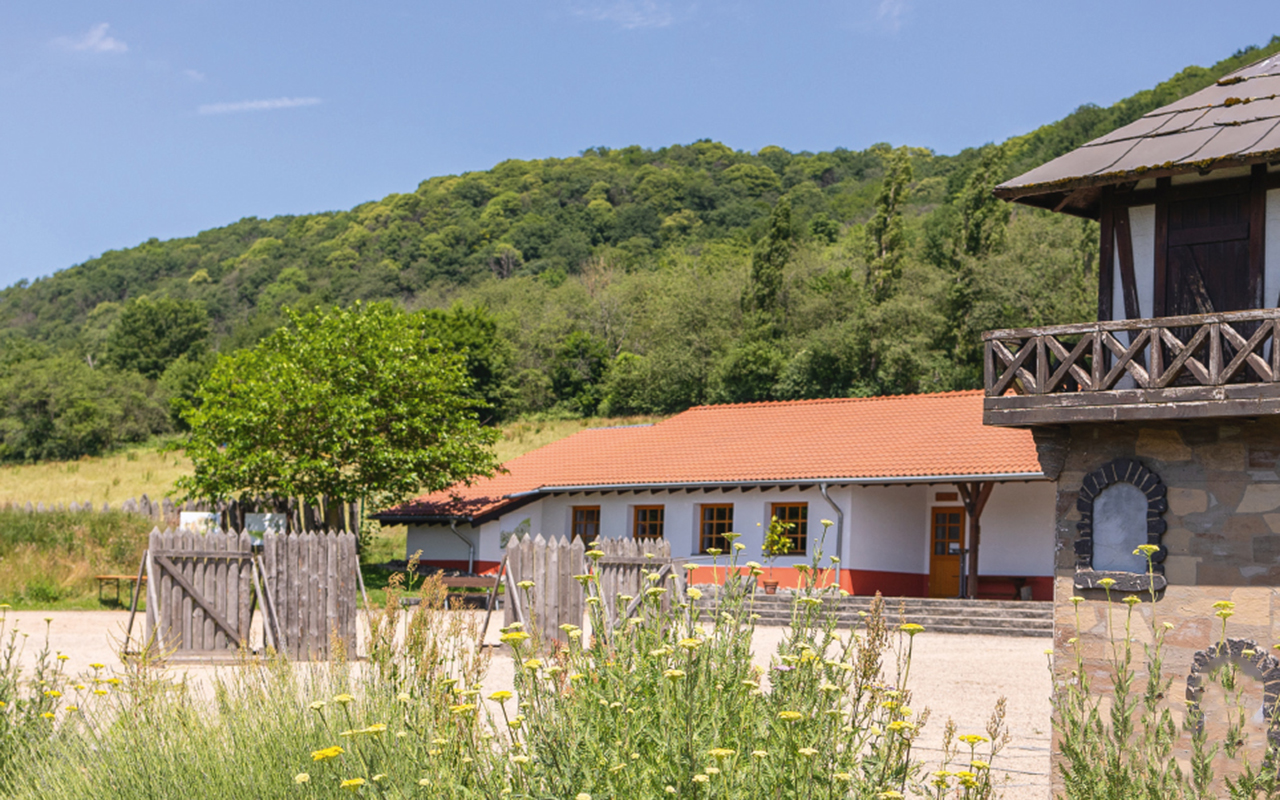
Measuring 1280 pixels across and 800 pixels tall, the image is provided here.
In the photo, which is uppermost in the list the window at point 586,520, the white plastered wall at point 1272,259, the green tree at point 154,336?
the green tree at point 154,336

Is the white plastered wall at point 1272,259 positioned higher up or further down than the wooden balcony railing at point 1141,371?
higher up

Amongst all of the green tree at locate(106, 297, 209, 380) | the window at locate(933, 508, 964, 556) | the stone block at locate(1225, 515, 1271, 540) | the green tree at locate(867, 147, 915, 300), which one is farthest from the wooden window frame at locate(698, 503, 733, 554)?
the green tree at locate(106, 297, 209, 380)

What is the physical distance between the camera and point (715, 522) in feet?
78.8

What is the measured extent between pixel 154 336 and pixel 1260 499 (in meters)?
70.5

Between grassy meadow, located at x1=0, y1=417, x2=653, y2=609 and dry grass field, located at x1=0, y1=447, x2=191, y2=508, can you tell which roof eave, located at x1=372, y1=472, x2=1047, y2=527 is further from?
dry grass field, located at x1=0, y1=447, x2=191, y2=508

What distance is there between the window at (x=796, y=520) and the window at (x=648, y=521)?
2877 millimetres

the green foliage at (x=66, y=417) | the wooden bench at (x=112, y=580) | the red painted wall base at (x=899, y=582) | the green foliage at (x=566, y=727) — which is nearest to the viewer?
the green foliage at (x=566, y=727)

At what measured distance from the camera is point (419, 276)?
253 ft

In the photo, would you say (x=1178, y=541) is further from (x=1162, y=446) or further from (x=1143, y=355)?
(x=1143, y=355)

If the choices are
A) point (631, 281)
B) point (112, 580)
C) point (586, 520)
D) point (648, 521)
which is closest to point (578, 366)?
point (631, 281)

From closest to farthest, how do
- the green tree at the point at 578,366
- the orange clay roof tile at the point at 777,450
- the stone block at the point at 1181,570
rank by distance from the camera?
1. the stone block at the point at 1181,570
2. the orange clay roof tile at the point at 777,450
3. the green tree at the point at 578,366

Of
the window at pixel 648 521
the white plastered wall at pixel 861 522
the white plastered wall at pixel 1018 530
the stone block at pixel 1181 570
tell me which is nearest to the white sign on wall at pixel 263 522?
the white plastered wall at pixel 861 522

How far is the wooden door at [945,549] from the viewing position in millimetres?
22156

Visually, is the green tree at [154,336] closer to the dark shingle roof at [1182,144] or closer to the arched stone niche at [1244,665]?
the dark shingle roof at [1182,144]
